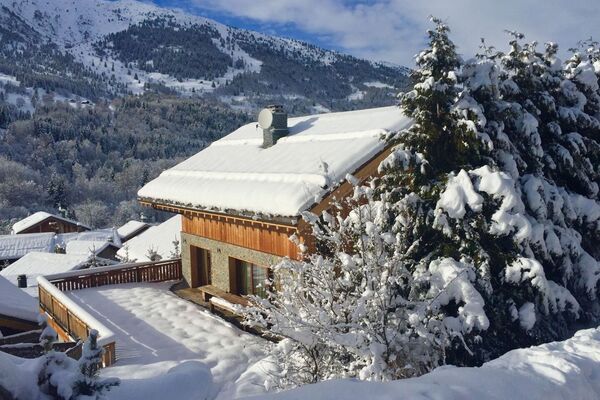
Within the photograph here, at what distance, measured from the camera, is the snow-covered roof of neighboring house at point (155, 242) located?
35750mm

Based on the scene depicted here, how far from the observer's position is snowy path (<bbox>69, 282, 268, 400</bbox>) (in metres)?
8.70

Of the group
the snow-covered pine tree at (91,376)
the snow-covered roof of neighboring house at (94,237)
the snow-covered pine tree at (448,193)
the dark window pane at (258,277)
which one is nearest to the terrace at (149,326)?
the dark window pane at (258,277)

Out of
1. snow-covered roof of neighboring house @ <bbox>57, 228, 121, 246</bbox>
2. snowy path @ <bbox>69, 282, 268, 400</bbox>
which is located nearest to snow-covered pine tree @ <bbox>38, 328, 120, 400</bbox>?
snowy path @ <bbox>69, 282, 268, 400</bbox>

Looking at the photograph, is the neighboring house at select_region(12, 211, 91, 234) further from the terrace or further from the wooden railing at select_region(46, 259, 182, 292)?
the terrace

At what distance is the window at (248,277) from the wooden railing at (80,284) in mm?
3956

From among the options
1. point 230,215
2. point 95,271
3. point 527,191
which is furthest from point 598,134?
point 95,271

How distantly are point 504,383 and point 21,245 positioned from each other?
5391 centimetres

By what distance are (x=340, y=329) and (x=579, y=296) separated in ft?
19.6

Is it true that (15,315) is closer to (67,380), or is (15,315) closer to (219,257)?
(219,257)

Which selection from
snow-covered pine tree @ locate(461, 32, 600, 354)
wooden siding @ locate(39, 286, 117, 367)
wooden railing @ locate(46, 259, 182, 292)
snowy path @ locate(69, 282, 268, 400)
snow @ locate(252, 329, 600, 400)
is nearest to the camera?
snow @ locate(252, 329, 600, 400)

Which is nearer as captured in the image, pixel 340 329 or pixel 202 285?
pixel 340 329

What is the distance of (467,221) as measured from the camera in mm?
7812

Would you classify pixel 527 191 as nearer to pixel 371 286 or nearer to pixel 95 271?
pixel 371 286

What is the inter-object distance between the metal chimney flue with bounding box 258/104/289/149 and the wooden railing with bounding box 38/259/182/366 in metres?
5.64
